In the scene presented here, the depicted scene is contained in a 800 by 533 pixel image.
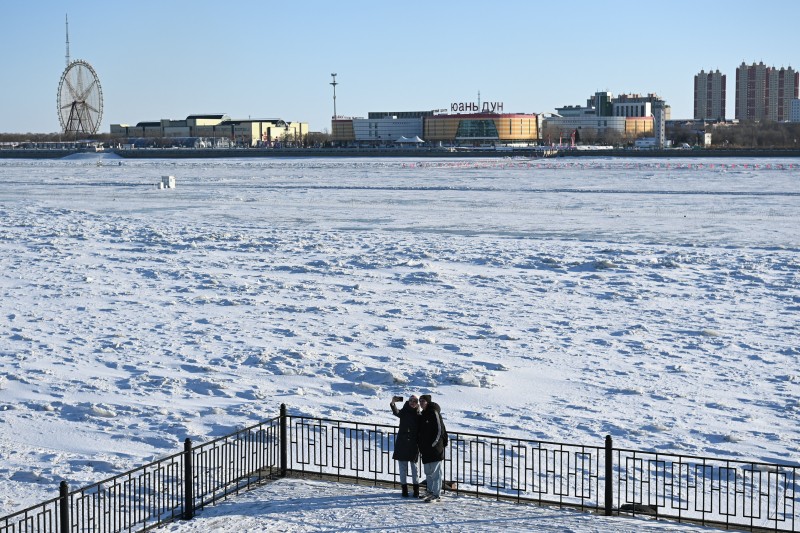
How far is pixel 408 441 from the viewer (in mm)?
10414

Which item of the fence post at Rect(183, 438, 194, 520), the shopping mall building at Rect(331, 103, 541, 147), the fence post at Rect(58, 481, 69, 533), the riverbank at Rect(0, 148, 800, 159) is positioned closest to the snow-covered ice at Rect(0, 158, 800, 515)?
the fence post at Rect(183, 438, 194, 520)

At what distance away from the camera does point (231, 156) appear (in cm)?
13300

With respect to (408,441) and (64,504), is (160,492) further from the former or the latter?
(408,441)

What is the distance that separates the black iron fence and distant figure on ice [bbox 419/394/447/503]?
1.52 ft

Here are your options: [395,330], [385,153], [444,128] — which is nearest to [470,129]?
[444,128]

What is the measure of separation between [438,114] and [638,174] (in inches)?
4684

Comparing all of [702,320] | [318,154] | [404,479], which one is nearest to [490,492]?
[404,479]

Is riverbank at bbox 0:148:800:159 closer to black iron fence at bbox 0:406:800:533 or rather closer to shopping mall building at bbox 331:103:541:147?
shopping mall building at bbox 331:103:541:147

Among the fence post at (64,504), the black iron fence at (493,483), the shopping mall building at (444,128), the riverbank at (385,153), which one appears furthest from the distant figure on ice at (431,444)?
the shopping mall building at (444,128)

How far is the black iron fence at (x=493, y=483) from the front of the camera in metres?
10.0

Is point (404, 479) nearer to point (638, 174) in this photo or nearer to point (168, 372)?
point (168, 372)

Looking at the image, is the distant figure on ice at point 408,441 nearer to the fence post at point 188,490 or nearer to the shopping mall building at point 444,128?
the fence post at point 188,490

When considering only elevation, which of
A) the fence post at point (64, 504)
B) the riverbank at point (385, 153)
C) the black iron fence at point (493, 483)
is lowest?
the black iron fence at point (493, 483)

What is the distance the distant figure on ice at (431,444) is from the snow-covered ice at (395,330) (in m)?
2.66
